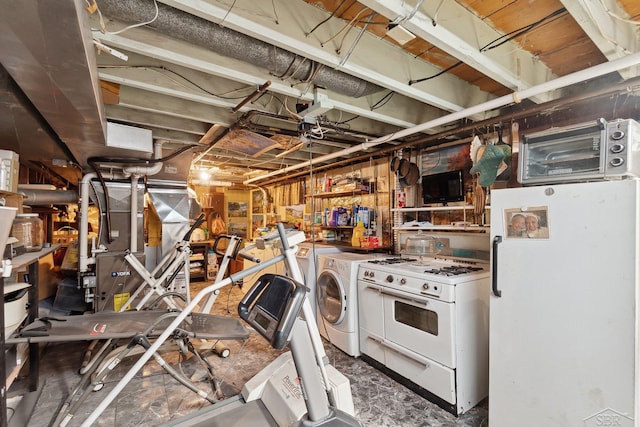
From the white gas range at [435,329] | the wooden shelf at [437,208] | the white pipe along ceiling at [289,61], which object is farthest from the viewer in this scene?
the wooden shelf at [437,208]

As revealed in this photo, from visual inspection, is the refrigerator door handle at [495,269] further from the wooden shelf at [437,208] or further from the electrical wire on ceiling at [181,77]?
the electrical wire on ceiling at [181,77]

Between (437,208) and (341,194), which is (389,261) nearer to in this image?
(437,208)

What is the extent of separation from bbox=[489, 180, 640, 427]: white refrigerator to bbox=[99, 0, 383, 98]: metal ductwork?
4.62 ft

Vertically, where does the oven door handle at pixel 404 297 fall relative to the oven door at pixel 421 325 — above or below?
above

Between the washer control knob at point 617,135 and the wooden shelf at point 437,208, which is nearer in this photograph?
the washer control knob at point 617,135

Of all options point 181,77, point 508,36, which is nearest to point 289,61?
point 181,77

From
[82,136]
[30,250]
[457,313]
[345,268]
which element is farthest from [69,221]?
[457,313]

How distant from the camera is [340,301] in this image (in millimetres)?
3029

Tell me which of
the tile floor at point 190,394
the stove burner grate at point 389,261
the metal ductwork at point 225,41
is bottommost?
the tile floor at point 190,394

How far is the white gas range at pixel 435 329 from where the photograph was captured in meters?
2.14

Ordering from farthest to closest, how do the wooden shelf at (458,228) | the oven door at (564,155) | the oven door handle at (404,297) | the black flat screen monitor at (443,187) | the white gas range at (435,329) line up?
the black flat screen monitor at (443,187) → the wooden shelf at (458,228) → the oven door handle at (404,297) → the white gas range at (435,329) → the oven door at (564,155)

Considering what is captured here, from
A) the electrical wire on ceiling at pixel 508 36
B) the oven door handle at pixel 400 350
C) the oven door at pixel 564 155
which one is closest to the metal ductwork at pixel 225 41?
the electrical wire on ceiling at pixel 508 36

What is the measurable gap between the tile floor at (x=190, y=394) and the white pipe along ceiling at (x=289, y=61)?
1.70 metres

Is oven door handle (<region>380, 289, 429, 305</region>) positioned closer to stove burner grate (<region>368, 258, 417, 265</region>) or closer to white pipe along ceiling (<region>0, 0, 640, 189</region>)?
stove burner grate (<region>368, 258, 417, 265</region>)
